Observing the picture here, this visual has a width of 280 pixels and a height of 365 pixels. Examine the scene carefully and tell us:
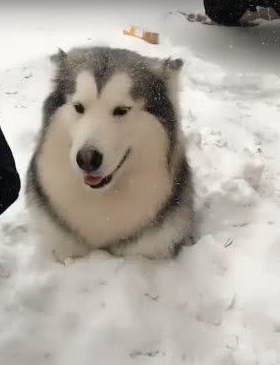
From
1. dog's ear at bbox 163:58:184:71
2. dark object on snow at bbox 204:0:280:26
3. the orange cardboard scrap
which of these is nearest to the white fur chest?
dog's ear at bbox 163:58:184:71

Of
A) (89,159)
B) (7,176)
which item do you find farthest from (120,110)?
(7,176)

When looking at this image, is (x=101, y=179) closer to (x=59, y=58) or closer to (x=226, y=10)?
(x=59, y=58)

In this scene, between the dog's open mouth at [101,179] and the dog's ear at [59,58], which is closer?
the dog's open mouth at [101,179]

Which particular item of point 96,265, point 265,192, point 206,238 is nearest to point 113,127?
point 96,265

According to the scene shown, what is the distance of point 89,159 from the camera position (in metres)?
1.95

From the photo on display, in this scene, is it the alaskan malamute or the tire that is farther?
the tire

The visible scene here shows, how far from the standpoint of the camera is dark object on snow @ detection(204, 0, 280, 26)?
17.5ft

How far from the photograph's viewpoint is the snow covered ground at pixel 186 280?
2.11 m

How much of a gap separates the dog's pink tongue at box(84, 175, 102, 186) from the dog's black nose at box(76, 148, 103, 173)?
0.10 m

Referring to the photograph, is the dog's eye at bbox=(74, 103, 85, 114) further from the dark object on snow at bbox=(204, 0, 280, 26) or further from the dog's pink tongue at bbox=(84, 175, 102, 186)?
the dark object on snow at bbox=(204, 0, 280, 26)

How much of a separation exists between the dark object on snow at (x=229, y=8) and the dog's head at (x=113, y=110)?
3.42 metres

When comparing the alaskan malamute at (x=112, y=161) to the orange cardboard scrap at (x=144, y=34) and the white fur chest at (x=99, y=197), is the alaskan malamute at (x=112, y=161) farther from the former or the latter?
the orange cardboard scrap at (x=144, y=34)

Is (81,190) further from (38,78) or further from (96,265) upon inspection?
(38,78)

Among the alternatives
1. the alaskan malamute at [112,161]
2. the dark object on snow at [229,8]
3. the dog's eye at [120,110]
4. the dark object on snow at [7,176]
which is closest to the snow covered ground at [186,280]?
the alaskan malamute at [112,161]
